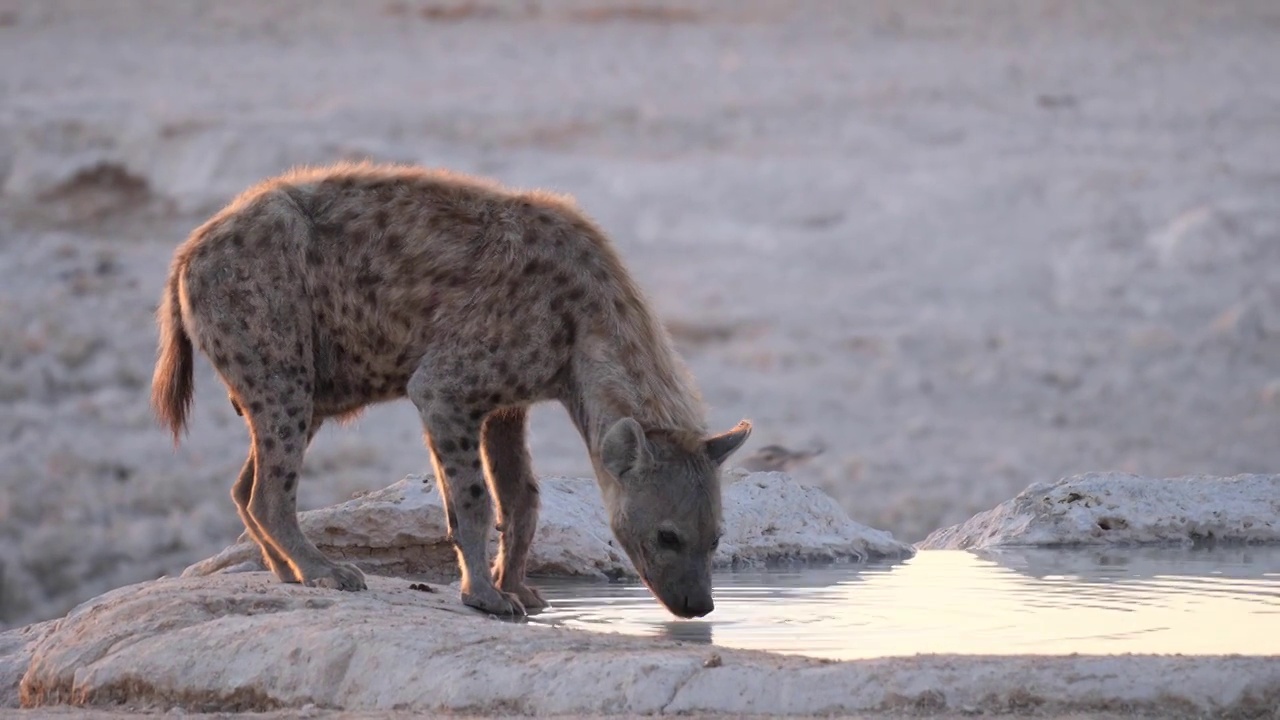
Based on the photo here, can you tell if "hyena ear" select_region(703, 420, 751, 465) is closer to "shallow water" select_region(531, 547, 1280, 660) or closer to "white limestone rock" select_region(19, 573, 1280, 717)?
"shallow water" select_region(531, 547, 1280, 660)

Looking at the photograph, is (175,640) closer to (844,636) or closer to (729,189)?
(844,636)

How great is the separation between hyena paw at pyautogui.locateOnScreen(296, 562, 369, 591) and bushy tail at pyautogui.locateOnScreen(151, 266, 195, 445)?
2.63 ft

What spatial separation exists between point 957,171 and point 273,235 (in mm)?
17695

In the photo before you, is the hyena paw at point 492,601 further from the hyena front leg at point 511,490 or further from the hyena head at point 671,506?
the hyena head at point 671,506

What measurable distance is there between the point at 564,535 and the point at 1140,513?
206 cm

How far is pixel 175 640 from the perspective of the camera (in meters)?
4.88

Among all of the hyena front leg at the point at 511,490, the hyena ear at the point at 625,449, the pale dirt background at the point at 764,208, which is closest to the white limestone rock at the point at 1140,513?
the hyena front leg at the point at 511,490

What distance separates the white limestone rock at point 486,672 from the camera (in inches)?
163

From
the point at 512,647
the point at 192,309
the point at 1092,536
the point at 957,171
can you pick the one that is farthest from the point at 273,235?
the point at 957,171

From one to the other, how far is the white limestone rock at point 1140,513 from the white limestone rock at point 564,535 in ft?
1.58

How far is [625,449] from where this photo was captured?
5516mm

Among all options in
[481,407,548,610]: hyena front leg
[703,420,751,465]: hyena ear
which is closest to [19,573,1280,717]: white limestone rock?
[481,407,548,610]: hyena front leg

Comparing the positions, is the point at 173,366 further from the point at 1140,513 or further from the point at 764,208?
the point at 764,208

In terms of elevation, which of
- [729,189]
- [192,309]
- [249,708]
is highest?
Answer: [729,189]
